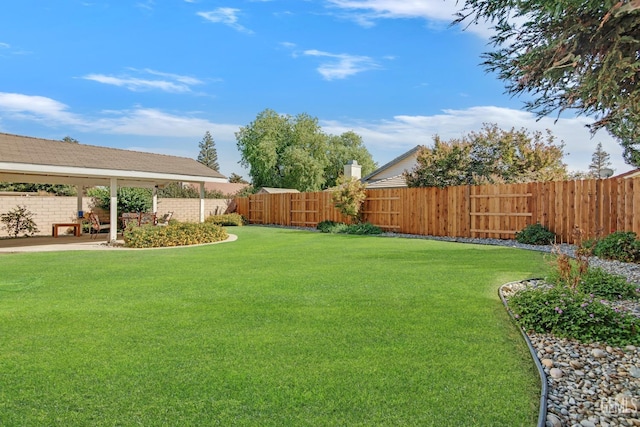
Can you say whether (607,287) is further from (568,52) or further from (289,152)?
(289,152)

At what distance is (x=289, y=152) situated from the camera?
4428 centimetres

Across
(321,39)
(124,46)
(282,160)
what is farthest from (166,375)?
(282,160)

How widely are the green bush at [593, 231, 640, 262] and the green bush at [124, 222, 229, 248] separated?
11.1 m

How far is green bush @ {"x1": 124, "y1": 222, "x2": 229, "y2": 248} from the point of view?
13020 millimetres

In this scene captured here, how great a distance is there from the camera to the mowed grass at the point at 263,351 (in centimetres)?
280

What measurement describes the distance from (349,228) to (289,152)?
2716 centimetres

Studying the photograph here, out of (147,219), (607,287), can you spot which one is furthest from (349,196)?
(607,287)

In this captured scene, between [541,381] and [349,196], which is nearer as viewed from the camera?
[541,381]

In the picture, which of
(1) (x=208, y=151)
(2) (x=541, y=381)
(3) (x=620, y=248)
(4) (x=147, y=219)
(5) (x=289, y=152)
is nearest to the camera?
(2) (x=541, y=381)

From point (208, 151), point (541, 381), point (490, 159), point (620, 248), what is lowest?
point (541, 381)

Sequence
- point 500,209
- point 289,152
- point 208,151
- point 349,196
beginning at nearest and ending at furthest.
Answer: point 500,209 → point 349,196 → point 289,152 → point 208,151

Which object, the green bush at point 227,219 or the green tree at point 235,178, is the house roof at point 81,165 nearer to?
the green bush at point 227,219

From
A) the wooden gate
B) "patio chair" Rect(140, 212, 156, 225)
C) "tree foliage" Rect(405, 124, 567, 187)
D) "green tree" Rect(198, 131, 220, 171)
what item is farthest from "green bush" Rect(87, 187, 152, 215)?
"green tree" Rect(198, 131, 220, 171)

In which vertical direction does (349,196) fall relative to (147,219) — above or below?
above
